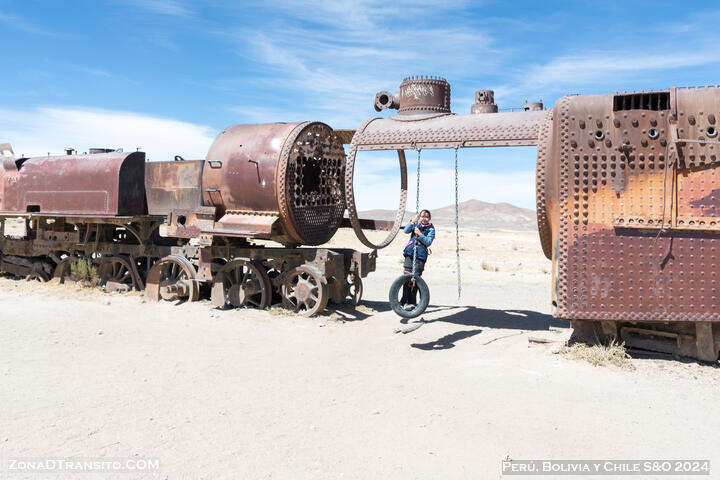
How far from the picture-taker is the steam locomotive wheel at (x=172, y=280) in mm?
11326

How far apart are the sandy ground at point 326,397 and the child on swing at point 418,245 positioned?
64 cm

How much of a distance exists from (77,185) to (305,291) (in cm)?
601

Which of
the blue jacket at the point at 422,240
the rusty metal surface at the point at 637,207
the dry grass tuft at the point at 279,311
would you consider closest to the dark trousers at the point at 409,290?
the blue jacket at the point at 422,240

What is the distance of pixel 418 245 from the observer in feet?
29.7

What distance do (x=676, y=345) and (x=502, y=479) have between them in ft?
13.3

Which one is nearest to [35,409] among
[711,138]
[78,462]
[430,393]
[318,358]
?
[78,462]

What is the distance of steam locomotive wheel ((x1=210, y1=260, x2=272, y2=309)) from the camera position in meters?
10.7

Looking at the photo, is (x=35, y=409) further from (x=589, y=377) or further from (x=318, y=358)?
(x=589, y=377)

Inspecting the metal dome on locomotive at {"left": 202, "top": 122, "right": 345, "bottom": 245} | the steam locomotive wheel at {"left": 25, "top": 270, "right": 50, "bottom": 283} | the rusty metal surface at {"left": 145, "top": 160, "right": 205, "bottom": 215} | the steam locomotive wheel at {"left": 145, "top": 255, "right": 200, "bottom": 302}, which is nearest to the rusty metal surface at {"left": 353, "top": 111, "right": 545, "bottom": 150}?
the metal dome on locomotive at {"left": 202, "top": 122, "right": 345, "bottom": 245}

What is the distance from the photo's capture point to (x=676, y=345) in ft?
23.3

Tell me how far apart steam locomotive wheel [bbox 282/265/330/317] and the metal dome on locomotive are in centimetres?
70

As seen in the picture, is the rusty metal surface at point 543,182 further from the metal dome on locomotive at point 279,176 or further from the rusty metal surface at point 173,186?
the rusty metal surface at point 173,186

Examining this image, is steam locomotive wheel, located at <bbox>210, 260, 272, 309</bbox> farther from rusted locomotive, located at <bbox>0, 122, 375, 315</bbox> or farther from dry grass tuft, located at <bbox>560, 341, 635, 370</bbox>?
dry grass tuft, located at <bbox>560, 341, 635, 370</bbox>

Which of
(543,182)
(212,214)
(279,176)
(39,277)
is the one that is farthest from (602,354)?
(39,277)
